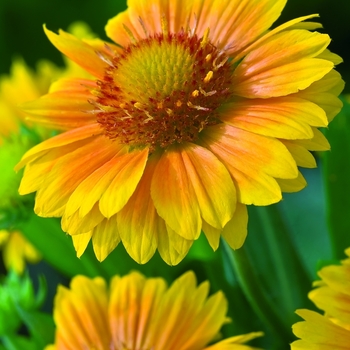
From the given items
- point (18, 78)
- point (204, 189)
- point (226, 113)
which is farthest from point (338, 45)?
point (204, 189)

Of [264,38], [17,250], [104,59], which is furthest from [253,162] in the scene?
[17,250]

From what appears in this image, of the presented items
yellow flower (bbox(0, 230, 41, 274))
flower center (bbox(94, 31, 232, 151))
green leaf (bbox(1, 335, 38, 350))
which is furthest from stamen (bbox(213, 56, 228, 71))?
yellow flower (bbox(0, 230, 41, 274))

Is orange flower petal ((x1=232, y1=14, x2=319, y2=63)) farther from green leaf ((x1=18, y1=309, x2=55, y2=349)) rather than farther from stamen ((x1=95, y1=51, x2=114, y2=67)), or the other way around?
green leaf ((x1=18, y1=309, x2=55, y2=349))

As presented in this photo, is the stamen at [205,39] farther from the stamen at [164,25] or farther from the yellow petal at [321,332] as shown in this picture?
the yellow petal at [321,332]

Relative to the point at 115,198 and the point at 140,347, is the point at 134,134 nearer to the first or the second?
the point at 115,198

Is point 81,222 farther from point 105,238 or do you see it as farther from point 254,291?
point 254,291

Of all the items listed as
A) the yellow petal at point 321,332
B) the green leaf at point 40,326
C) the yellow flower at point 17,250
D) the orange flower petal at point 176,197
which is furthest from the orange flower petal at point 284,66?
the yellow flower at point 17,250
